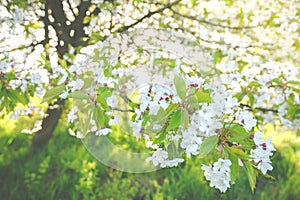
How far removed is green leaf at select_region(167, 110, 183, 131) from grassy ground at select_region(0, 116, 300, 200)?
139 centimetres

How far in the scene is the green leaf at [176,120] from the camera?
113 cm

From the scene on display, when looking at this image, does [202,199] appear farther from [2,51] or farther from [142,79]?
[2,51]

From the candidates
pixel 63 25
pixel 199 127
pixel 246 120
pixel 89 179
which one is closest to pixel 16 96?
pixel 63 25

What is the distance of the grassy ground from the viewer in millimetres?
2576

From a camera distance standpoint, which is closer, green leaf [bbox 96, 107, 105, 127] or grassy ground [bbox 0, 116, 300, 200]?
green leaf [bbox 96, 107, 105, 127]

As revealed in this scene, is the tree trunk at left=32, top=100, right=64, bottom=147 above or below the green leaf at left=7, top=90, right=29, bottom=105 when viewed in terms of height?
below

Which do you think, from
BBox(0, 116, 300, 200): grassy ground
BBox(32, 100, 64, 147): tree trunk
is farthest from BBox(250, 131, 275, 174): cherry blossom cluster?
BBox(32, 100, 64, 147): tree trunk

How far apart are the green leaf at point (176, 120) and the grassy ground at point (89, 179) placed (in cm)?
139

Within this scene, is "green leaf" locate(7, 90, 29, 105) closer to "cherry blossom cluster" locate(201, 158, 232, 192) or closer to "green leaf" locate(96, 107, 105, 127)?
"green leaf" locate(96, 107, 105, 127)

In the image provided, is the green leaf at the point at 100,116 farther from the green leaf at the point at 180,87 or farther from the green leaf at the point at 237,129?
the green leaf at the point at 237,129

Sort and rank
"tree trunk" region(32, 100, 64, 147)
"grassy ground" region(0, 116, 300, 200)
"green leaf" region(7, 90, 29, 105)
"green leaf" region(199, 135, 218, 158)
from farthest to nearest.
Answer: "tree trunk" region(32, 100, 64, 147), "grassy ground" region(0, 116, 300, 200), "green leaf" region(7, 90, 29, 105), "green leaf" region(199, 135, 218, 158)

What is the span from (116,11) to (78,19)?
0.38m

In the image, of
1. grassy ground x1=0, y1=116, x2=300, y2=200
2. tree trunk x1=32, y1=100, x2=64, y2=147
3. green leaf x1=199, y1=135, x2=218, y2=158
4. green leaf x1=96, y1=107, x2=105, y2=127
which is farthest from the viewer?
tree trunk x1=32, y1=100, x2=64, y2=147

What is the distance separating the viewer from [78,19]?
2496 mm
